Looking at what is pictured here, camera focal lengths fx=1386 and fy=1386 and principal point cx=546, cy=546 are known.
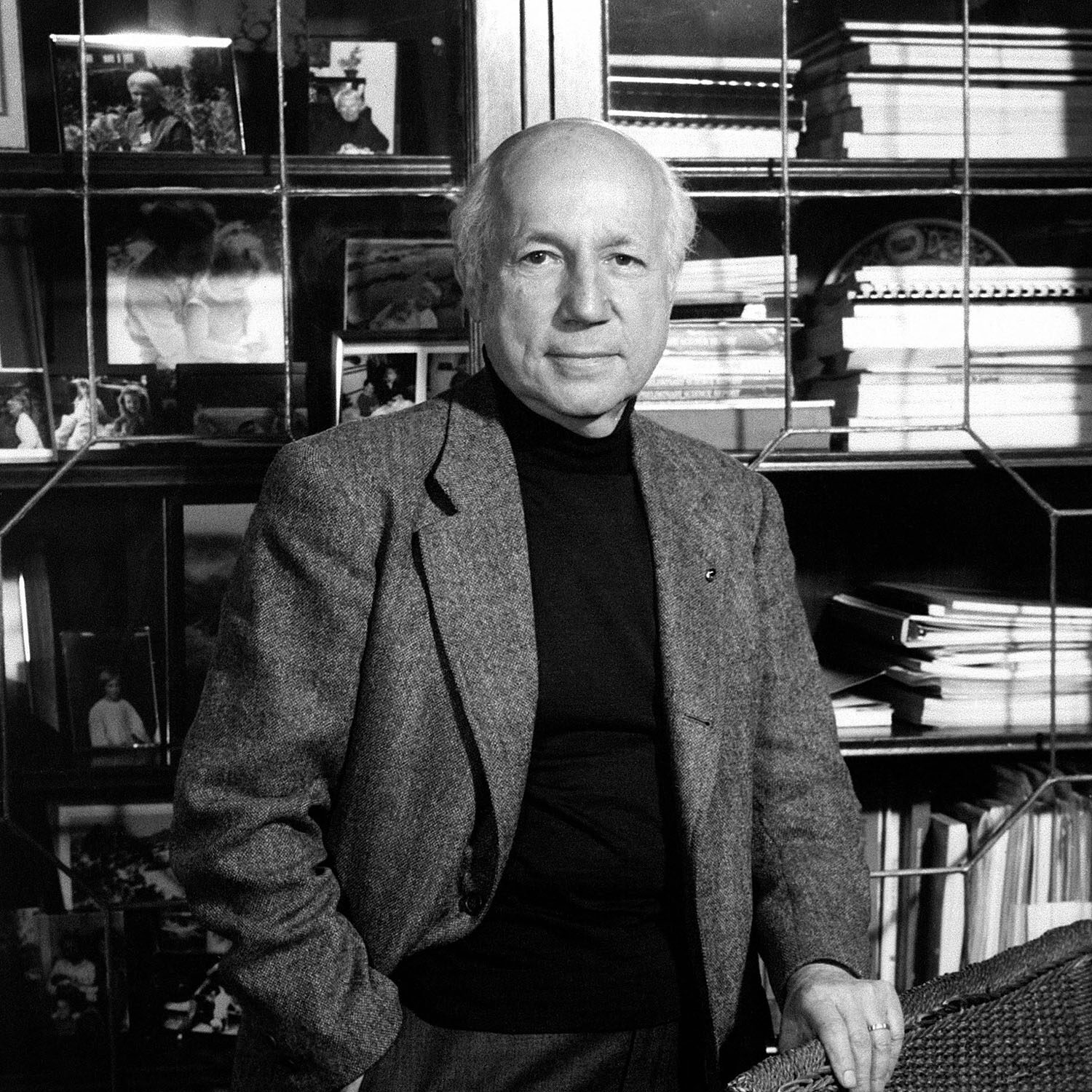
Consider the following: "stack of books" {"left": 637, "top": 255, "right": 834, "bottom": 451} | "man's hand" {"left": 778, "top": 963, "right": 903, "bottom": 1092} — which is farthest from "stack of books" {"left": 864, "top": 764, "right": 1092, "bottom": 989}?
"man's hand" {"left": 778, "top": 963, "right": 903, "bottom": 1092}

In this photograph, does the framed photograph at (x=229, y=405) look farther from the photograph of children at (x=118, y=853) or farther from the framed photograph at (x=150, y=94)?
the photograph of children at (x=118, y=853)

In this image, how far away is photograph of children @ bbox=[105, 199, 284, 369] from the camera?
1868 millimetres

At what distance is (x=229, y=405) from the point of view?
1.86m

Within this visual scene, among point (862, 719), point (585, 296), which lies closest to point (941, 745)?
point (862, 719)

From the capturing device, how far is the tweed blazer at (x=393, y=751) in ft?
4.09

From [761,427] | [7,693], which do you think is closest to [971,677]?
[761,427]

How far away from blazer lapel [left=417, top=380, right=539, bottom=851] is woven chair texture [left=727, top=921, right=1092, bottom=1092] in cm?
39

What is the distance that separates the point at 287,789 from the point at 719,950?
0.44 meters

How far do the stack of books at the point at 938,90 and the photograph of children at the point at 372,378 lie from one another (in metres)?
0.62

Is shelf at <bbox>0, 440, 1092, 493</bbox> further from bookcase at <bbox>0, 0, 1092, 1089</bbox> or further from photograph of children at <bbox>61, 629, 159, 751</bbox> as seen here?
photograph of children at <bbox>61, 629, 159, 751</bbox>

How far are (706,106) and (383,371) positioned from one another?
563mm

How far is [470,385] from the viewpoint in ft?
4.78

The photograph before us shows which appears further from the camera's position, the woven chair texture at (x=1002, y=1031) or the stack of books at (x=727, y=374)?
the stack of books at (x=727, y=374)

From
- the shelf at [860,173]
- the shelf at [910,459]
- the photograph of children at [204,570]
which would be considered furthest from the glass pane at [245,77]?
the shelf at [910,459]
